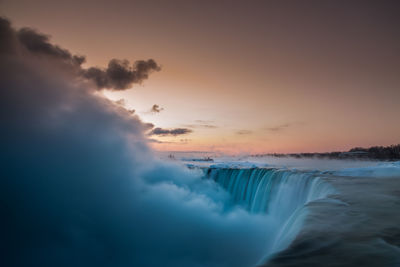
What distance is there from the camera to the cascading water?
8.39 meters

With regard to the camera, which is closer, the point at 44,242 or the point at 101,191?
the point at 44,242

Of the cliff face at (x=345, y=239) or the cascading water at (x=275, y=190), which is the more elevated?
the cliff face at (x=345, y=239)

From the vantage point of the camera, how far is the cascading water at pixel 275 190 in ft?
27.5

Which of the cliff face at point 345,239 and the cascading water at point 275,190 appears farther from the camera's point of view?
the cascading water at point 275,190

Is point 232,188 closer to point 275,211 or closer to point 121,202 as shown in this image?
point 275,211

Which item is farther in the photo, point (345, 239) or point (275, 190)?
point (275, 190)

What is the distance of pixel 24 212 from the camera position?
25.3ft

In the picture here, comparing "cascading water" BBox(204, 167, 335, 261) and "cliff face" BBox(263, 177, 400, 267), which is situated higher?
"cliff face" BBox(263, 177, 400, 267)

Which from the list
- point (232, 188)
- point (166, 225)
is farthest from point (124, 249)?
point (232, 188)

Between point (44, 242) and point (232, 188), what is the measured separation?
12803mm

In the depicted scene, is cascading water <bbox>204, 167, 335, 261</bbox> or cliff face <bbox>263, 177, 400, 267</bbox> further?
cascading water <bbox>204, 167, 335, 261</bbox>

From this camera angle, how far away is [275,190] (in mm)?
11445

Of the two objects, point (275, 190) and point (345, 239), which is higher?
point (345, 239)

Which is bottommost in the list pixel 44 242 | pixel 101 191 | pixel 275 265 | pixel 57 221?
pixel 44 242
